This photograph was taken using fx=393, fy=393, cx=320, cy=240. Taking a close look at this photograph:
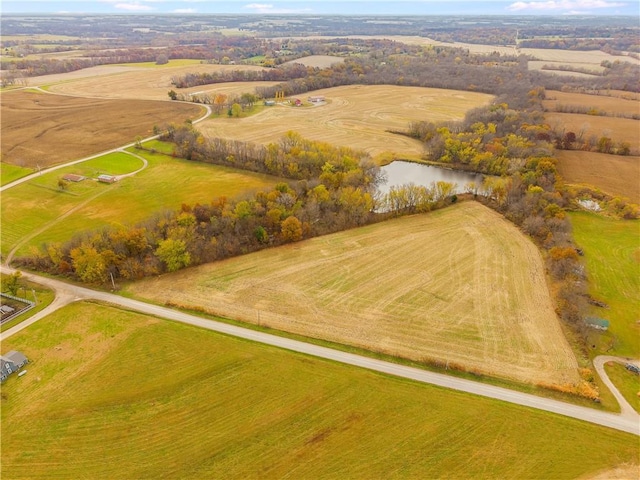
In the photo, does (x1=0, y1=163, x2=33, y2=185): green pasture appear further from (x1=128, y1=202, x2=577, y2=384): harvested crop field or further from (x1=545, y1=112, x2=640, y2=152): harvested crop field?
(x1=545, y1=112, x2=640, y2=152): harvested crop field

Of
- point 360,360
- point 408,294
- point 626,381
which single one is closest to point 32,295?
point 360,360

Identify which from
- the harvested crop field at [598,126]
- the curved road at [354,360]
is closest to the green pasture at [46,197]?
the curved road at [354,360]

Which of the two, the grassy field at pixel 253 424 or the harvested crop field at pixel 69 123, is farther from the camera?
the harvested crop field at pixel 69 123

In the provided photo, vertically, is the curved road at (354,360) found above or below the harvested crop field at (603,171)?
below

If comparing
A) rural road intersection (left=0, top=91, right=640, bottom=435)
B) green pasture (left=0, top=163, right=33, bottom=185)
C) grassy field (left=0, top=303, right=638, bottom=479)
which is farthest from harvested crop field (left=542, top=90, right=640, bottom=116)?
green pasture (left=0, top=163, right=33, bottom=185)

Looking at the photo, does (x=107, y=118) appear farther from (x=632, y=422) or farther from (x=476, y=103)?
(x=632, y=422)

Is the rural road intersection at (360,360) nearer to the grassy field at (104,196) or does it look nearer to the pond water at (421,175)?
the grassy field at (104,196)
